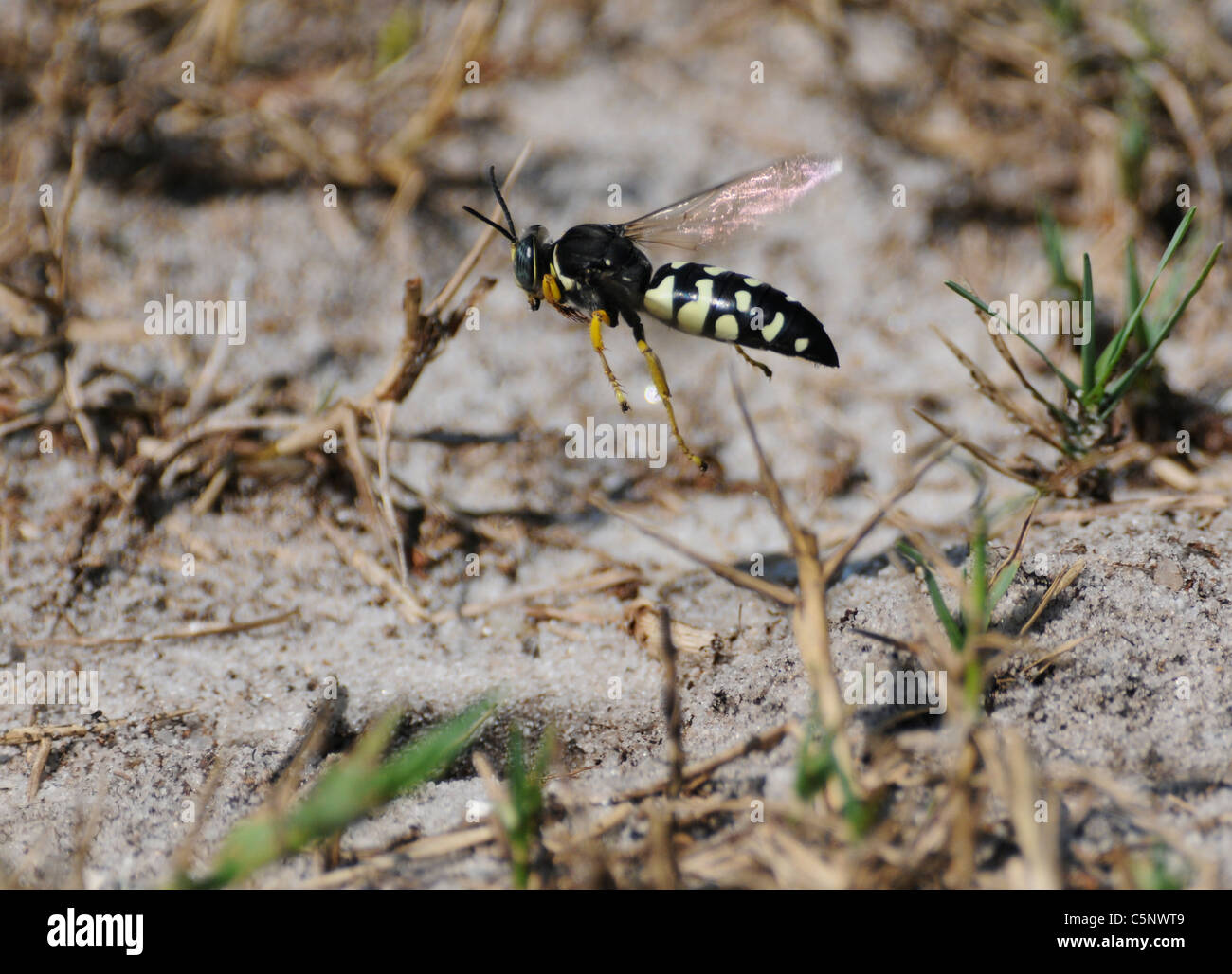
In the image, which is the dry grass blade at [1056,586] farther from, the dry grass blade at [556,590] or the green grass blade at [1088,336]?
the dry grass blade at [556,590]

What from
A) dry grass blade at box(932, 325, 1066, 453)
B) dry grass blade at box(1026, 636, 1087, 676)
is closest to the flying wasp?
dry grass blade at box(932, 325, 1066, 453)

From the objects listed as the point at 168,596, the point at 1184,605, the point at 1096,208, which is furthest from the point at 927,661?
the point at 1096,208

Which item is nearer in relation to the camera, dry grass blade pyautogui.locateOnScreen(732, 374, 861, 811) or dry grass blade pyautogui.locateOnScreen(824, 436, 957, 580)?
dry grass blade pyautogui.locateOnScreen(732, 374, 861, 811)

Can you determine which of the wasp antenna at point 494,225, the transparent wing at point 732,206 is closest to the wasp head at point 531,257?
the wasp antenna at point 494,225

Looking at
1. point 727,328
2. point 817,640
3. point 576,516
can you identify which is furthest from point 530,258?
point 817,640

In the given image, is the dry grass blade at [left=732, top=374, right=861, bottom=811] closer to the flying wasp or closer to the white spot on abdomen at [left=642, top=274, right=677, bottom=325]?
the flying wasp

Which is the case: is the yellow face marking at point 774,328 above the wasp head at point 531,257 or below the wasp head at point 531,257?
below

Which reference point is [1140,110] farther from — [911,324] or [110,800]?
[110,800]
